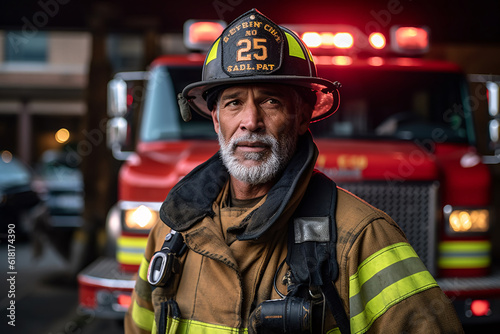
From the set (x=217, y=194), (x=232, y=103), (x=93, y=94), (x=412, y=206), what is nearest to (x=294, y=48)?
(x=232, y=103)

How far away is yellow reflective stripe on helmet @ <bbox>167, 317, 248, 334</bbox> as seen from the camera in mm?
1686

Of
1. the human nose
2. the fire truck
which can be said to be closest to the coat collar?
the human nose

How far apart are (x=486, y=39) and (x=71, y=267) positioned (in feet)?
23.0

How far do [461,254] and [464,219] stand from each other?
0.25 metres

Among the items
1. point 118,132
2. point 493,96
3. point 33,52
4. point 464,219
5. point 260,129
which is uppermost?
point 33,52

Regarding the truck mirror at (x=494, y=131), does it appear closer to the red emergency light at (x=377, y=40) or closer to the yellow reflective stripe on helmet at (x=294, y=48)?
the red emergency light at (x=377, y=40)

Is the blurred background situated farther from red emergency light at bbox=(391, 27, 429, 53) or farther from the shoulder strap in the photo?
the shoulder strap

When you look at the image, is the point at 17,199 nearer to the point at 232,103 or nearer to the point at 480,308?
the point at 480,308

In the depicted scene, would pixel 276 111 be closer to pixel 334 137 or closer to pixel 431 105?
pixel 334 137

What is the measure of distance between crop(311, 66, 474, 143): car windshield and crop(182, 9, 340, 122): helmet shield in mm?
2266

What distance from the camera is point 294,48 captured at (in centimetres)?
194

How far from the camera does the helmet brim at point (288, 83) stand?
1.82 meters

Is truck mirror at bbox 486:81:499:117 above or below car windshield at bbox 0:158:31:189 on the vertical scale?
above

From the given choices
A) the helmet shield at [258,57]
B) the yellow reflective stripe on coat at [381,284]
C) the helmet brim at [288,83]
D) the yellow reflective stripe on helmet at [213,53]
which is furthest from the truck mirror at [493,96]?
the yellow reflective stripe on coat at [381,284]
